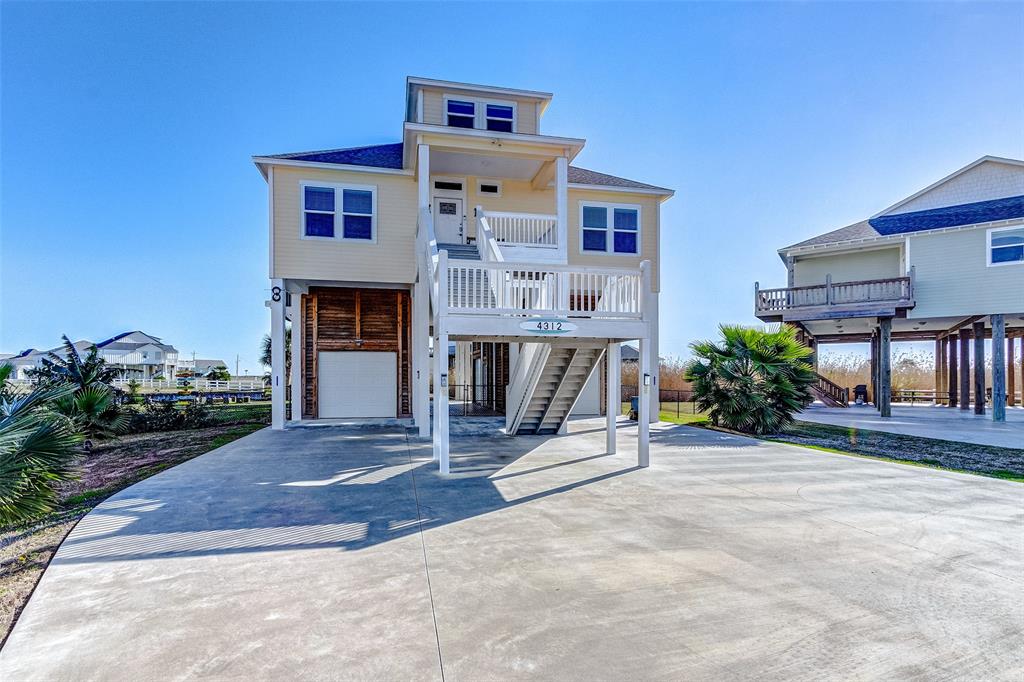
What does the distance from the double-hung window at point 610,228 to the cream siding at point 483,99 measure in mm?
2755

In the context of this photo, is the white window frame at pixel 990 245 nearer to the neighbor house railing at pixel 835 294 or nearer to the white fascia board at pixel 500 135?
the neighbor house railing at pixel 835 294

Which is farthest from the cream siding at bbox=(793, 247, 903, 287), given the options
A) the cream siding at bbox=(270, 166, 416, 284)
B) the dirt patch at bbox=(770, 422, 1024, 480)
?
the cream siding at bbox=(270, 166, 416, 284)

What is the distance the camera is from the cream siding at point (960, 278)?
51.3 feet

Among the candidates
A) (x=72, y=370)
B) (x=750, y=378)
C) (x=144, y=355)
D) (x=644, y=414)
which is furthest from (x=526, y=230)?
(x=144, y=355)

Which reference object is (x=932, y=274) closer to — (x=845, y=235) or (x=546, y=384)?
(x=845, y=235)

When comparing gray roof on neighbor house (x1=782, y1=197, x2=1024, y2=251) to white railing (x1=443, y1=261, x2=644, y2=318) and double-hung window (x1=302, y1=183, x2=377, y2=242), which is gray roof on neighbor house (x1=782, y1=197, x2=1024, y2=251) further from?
double-hung window (x1=302, y1=183, x2=377, y2=242)

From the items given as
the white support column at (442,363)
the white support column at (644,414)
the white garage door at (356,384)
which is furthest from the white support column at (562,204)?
the white garage door at (356,384)

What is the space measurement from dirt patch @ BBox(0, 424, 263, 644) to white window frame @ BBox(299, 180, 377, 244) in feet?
17.8

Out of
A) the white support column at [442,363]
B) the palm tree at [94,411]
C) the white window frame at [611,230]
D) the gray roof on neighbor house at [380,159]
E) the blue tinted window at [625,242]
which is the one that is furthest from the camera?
the blue tinted window at [625,242]

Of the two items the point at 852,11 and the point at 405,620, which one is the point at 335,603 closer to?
the point at 405,620

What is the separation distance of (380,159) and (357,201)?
1511 mm

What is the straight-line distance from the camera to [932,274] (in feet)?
55.1

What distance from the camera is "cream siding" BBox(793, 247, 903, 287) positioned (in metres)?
18.9

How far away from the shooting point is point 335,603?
3.31 metres
